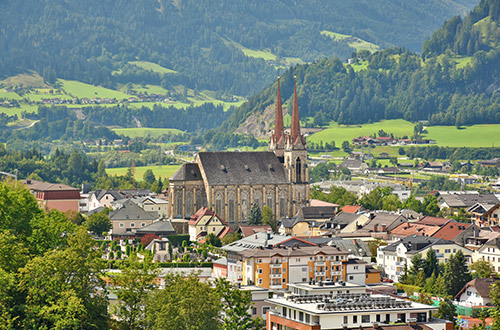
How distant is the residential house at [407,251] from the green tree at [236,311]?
36069mm

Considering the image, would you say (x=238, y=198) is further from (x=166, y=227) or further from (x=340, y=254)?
(x=340, y=254)

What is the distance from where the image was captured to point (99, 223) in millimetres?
143375

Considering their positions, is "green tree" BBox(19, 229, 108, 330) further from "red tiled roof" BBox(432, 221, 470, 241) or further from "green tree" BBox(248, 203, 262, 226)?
"green tree" BBox(248, 203, 262, 226)

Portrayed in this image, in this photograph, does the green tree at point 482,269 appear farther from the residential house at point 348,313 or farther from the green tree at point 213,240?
the green tree at point 213,240

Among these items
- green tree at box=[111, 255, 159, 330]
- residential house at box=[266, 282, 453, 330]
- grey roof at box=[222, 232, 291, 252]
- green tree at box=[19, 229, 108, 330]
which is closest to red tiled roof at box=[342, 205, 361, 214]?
grey roof at box=[222, 232, 291, 252]

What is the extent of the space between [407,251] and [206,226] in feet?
99.3

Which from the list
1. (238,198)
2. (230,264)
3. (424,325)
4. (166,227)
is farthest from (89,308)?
(238,198)

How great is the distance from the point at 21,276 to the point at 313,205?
85.2 m

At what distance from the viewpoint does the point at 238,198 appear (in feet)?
490

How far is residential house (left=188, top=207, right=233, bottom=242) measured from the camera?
447 ft

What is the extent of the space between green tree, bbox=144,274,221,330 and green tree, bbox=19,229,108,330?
316 cm

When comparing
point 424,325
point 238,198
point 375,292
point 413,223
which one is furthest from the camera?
point 238,198

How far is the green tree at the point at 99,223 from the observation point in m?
143

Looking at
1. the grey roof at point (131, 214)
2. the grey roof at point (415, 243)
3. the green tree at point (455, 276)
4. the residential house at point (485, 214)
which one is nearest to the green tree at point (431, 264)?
the grey roof at point (415, 243)
